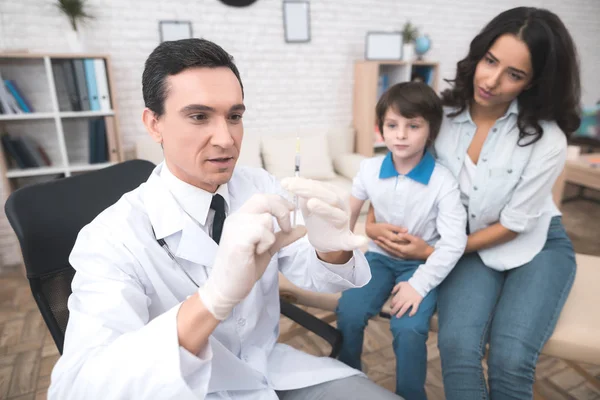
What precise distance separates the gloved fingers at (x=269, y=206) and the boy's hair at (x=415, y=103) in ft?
2.72

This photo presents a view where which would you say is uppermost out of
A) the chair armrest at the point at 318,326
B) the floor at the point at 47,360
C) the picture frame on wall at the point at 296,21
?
the picture frame on wall at the point at 296,21

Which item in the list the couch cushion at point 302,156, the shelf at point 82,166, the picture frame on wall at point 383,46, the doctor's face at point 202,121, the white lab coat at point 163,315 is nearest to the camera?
the white lab coat at point 163,315

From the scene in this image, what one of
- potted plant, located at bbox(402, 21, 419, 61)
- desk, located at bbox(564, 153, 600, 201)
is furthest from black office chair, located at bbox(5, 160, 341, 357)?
potted plant, located at bbox(402, 21, 419, 61)

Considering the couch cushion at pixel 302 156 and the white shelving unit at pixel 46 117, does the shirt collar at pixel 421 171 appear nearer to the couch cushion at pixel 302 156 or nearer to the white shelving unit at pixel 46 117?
the couch cushion at pixel 302 156

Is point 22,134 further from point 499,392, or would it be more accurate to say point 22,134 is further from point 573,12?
point 573,12

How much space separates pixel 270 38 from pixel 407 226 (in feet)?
8.41

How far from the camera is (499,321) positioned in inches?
45.9

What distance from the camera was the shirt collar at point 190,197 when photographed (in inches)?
37.3

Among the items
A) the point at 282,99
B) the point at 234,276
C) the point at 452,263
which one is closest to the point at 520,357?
the point at 452,263

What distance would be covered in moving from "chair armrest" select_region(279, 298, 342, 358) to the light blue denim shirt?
682mm

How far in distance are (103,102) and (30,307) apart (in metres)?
1.49

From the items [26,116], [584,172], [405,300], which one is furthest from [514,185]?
[26,116]

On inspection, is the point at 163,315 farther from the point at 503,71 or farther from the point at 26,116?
the point at 26,116

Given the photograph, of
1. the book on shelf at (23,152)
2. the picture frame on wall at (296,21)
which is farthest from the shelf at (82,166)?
the picture frame on wall at (296,21)
